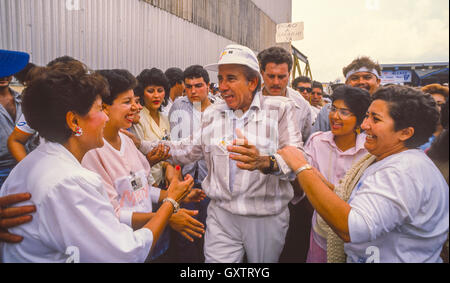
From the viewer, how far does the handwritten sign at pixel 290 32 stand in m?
4.75

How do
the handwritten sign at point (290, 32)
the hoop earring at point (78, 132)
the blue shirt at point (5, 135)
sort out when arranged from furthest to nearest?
the handwritten sign at point (290, 32) < the blue shirt at point (5, 135) < the hoop earring at point (78, 132)

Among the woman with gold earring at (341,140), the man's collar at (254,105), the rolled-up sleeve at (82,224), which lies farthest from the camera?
the woman with gold earring at (341,140)

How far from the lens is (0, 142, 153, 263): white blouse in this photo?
3.61 feet

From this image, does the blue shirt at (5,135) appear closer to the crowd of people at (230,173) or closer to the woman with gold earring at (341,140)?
the crowd of people at (230,173)

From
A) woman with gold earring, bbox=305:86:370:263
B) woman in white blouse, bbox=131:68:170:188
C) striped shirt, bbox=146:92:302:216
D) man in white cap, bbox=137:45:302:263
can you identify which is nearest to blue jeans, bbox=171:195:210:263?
woman in white blouse, bbox=131:68:170:188

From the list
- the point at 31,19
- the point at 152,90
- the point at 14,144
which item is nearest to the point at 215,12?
the point at 31,19

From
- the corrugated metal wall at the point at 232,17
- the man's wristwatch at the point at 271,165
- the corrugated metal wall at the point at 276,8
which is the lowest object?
the man's wristwatch at the point at 271,165

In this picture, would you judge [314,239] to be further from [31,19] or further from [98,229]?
[31,19]

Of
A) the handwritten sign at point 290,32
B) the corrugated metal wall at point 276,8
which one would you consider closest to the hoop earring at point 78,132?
the handwritten sign at point 290,32

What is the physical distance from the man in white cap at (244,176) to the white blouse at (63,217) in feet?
2.96

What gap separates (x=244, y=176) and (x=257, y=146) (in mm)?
236

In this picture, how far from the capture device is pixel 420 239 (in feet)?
4.09

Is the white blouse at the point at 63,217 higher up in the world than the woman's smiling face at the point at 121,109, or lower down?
lower down

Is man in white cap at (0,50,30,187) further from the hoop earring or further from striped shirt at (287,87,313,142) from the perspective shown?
striped shirt at (287,87,313,142)
